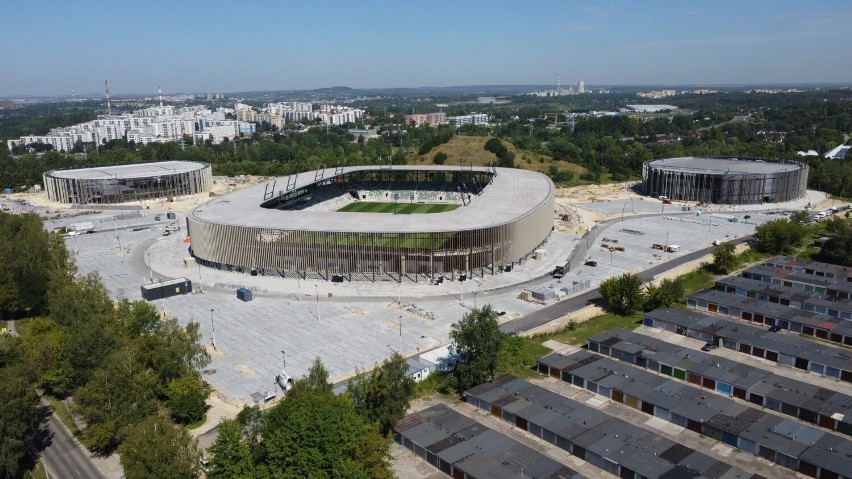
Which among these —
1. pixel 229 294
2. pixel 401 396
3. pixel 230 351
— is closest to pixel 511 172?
pixel 229 294

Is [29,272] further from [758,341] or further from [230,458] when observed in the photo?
[758,341]

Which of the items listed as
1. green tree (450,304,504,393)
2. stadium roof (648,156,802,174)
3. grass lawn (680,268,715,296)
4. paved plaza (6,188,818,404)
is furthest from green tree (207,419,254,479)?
stadium roof (648,156,802,174)

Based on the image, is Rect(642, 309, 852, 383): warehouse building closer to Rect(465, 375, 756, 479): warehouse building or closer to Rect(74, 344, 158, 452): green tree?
Rect(465, 375, 756, 479): warehouse building

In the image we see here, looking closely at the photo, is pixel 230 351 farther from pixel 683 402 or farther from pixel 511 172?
pixel 511 172

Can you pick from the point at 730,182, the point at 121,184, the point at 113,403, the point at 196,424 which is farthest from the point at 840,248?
the point at 121,184

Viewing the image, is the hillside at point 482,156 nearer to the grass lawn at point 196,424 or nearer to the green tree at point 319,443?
the grass lawn at point 196,424

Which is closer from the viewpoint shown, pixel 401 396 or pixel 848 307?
pixel 401 396
